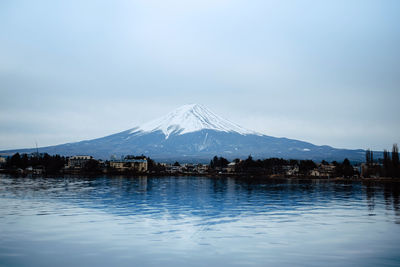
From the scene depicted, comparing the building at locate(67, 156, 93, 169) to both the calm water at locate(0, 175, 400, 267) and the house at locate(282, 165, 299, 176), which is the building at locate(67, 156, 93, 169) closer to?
the house at locate(282, 165, 299, 176)

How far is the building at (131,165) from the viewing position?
125m

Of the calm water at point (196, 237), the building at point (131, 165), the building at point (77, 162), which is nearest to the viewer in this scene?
the calm water at point (196, 237)

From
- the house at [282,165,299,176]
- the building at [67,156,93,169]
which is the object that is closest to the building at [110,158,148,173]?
the building at [67,156,93,169]

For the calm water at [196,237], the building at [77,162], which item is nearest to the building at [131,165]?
the building at [77,162]

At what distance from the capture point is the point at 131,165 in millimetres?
129000

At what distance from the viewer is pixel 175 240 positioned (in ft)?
46.9

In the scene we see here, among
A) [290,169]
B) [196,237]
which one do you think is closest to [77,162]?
[290,169]

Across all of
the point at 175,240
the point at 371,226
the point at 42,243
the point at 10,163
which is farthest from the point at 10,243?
the point at 10,163

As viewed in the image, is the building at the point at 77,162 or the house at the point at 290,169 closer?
the house at the point at 290,169

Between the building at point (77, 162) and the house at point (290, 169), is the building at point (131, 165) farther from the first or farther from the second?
the house at point (290, 169)

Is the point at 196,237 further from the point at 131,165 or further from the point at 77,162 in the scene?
the point at 77,162

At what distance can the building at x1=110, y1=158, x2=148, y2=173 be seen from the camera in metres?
125

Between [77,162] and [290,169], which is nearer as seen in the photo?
[290,169]

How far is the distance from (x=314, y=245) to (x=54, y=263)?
7.90 m
